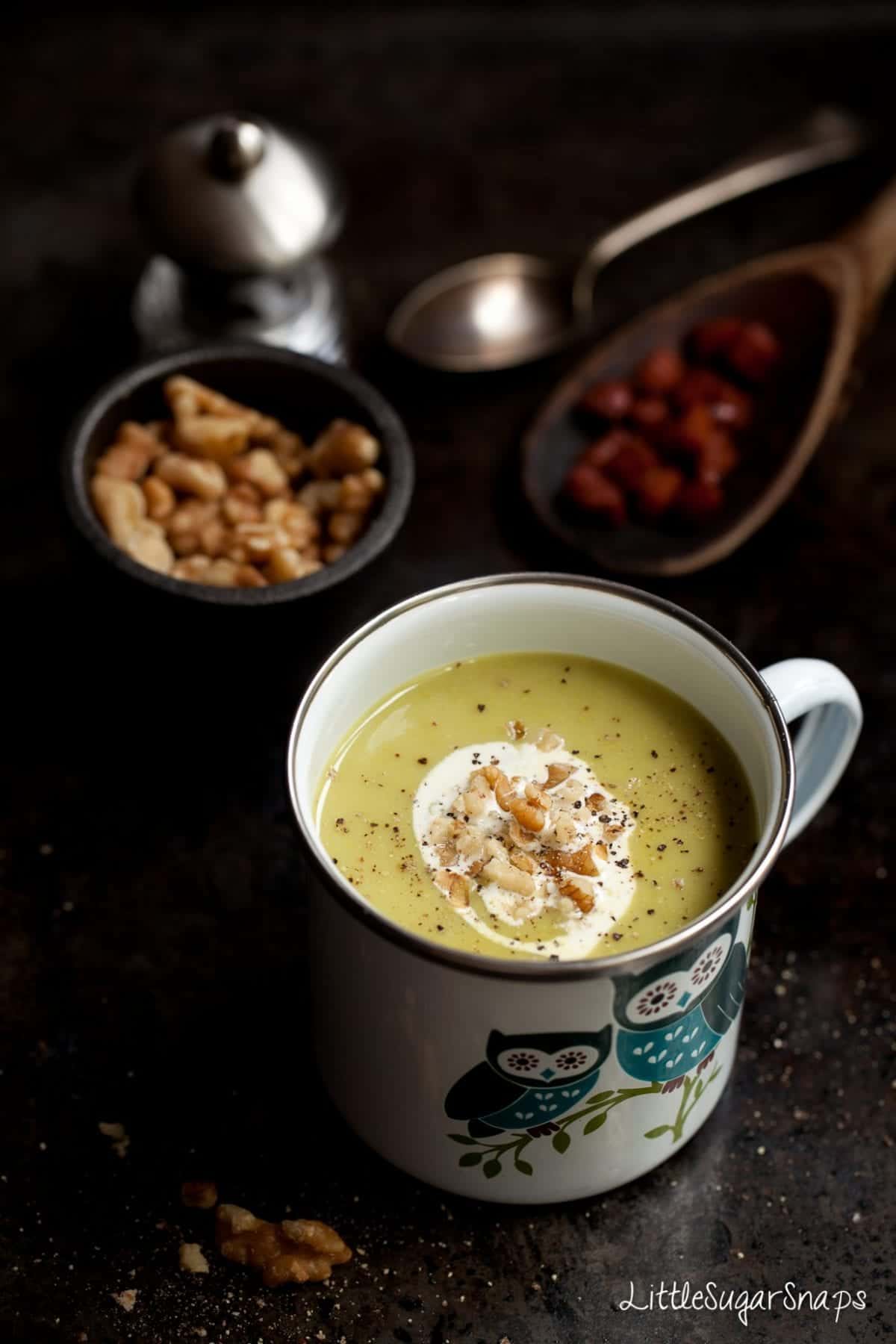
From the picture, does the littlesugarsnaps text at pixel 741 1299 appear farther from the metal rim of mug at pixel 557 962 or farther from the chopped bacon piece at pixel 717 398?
the chopped bacon piece at pixel 717 398

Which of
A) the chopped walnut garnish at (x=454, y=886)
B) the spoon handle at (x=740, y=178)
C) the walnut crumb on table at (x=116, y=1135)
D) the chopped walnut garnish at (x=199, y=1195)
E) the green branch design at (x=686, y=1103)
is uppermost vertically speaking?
the spoon handle at (x=740, y=178)

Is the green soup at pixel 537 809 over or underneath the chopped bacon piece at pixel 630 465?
over

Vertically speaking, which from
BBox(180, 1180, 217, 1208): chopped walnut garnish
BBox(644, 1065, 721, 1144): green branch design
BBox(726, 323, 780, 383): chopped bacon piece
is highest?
BBox(726, 323, 780, 383): chopped bacon piece

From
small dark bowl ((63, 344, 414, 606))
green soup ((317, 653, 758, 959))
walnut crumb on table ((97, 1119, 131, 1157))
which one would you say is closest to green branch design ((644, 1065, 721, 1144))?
green soup ((317, 653, 758, 959))

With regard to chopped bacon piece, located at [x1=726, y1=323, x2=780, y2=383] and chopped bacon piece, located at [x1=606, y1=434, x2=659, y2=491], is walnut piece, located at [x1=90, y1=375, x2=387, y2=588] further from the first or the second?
chopped bacon piece, located at [x1=726, y1=323, x2=780, y2=383]

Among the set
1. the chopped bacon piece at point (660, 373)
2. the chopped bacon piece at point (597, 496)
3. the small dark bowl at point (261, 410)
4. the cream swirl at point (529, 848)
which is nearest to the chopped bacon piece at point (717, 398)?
the chopped bacon piece at point (660, 373)

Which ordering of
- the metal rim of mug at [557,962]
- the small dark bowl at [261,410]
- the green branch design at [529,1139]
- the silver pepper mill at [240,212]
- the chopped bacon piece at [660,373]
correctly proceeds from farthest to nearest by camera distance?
the chopped bacon piece at [660,373] < the silver pepper mill at [240,212] < the small dark bowl at [261,410] < the green branch design at [529,1139] < the metal rim of mug at [557,962]
